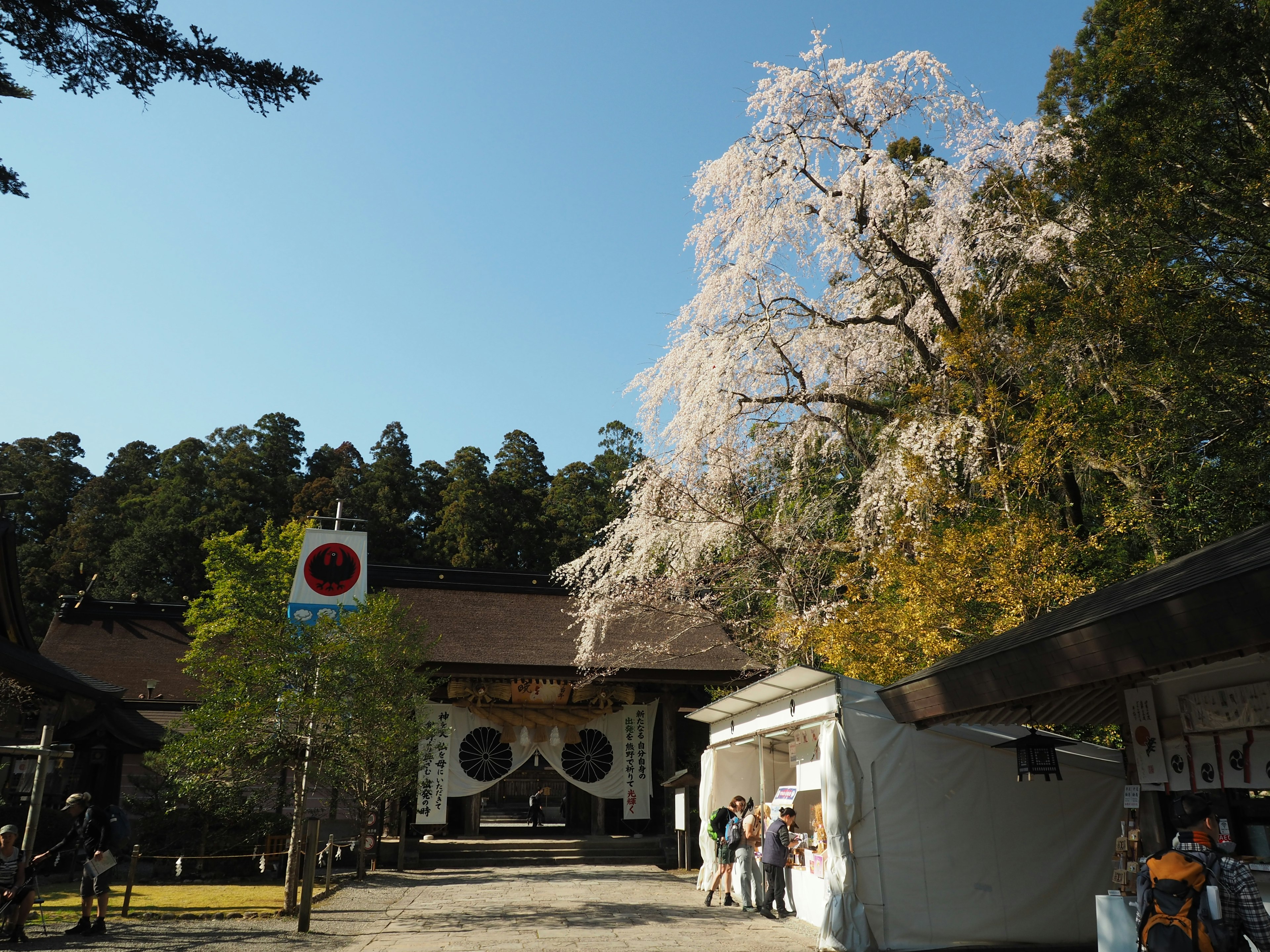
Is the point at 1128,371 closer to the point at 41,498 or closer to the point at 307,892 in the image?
the point at 307,892

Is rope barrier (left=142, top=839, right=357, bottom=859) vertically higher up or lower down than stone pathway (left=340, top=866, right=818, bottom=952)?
higher up

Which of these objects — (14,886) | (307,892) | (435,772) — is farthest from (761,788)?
(435,772)

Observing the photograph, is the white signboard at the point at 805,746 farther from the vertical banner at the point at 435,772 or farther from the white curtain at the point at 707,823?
the vertical banner at the point at 435,772

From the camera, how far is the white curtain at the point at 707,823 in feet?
33.1

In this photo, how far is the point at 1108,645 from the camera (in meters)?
4.27

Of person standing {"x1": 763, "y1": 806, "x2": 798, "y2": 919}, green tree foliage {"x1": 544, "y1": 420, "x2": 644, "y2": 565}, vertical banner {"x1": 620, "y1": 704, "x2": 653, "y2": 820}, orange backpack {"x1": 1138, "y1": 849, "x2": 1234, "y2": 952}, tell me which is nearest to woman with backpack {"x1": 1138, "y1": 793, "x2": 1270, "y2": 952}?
orange backpack {"x1": 1138, "y1": 849, "x2": 1234, "y2": 952}

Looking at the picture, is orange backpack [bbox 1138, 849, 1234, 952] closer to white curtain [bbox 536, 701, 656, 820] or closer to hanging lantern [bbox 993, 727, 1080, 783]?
hanging lantern [bbox 993, 727, 1080, 783]

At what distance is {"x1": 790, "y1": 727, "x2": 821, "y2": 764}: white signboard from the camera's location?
859 cm

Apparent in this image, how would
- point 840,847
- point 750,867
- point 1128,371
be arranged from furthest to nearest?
point 1128,371 → point 750,867 → point 840,847

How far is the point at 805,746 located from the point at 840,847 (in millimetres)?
2985

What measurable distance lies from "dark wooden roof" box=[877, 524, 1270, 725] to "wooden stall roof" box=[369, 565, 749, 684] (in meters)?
7.64

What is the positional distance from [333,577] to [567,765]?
6.42 metres

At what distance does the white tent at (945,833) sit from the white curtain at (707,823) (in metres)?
2.48

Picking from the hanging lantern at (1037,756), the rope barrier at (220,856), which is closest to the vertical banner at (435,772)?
the rope barrier at (220,856)
